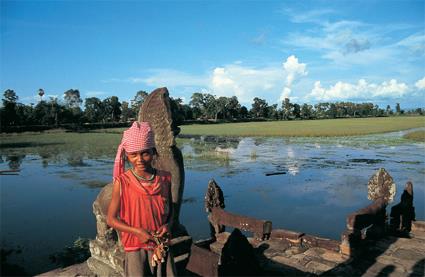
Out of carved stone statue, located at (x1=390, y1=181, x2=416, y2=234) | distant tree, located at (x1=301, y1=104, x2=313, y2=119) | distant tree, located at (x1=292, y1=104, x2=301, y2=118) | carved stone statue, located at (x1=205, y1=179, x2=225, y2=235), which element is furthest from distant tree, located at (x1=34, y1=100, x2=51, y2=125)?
distant tree, located at (x1=301, y1=104, x2=313, y2=119)

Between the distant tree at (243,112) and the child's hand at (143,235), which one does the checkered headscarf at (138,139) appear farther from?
the distant tree at (243,112)

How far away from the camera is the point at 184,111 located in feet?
290

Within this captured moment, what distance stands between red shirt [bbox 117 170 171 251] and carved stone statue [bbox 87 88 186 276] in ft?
4.16

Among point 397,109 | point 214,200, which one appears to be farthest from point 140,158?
point 397,109

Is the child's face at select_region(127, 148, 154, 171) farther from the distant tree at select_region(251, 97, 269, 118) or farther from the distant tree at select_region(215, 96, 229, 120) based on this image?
the distant tree at select_region(251, 97, 269, 118)

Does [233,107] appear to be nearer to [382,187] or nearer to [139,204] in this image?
[382,187]

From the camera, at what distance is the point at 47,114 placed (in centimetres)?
6662

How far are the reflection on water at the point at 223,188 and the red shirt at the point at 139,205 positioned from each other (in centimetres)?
648

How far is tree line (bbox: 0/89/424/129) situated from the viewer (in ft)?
210

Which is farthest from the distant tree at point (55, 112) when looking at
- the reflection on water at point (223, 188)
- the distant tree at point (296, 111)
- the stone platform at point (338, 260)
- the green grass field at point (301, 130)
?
the distant tree at point (296, 111)

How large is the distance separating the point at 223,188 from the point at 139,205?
42.4 ft

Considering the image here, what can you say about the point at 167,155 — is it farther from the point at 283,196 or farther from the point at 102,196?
the point at 283,196

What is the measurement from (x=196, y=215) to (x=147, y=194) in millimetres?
9141

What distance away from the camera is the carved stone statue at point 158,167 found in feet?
13.8
